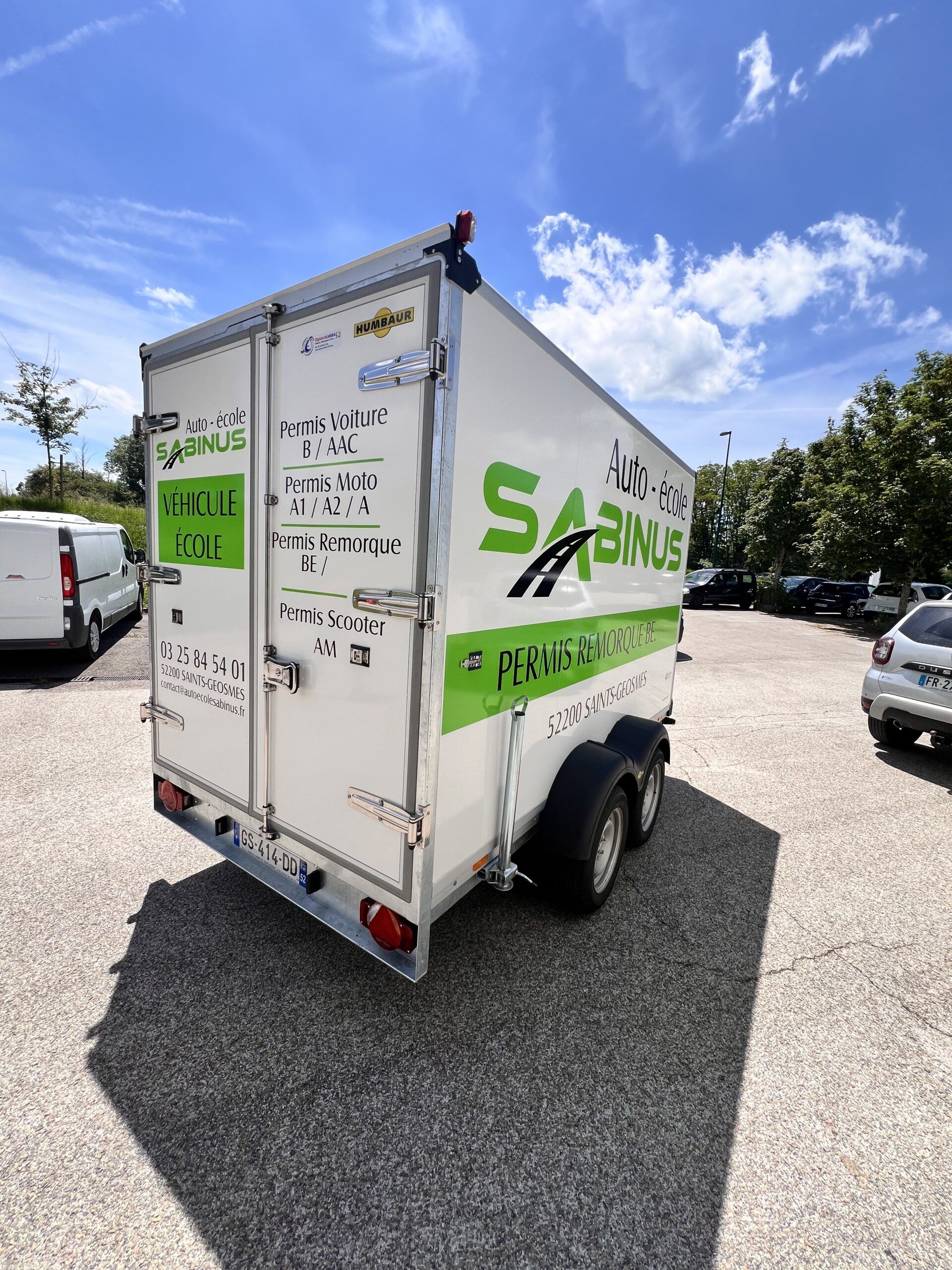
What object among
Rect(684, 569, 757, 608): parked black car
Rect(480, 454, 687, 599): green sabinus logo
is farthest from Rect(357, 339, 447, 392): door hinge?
Rect(684, 569, 757, 608): parked black car

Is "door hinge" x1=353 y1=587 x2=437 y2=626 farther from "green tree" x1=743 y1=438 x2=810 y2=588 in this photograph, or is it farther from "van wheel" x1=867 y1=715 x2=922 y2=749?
"green tree" x1=743 y1=438 x2=810 y2=588

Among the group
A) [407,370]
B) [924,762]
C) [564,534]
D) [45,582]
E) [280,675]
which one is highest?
[407,370]

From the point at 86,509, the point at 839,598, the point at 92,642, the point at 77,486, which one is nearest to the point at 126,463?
the point at 77,486

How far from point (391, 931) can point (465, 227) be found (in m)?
2.65

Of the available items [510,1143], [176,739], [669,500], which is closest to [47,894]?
[176,739]

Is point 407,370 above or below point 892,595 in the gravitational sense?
above

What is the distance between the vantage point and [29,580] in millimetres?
7332

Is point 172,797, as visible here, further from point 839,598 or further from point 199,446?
point 839,598

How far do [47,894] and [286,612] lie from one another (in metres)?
2.41

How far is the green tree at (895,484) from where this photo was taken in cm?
1658

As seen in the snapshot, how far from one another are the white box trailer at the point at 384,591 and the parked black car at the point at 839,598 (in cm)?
2365

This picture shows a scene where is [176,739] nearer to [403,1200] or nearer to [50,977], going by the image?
[50,977]

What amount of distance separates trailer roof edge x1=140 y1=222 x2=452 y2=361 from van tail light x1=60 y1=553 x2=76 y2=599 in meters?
5.70

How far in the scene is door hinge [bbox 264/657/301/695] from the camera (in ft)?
8.27
